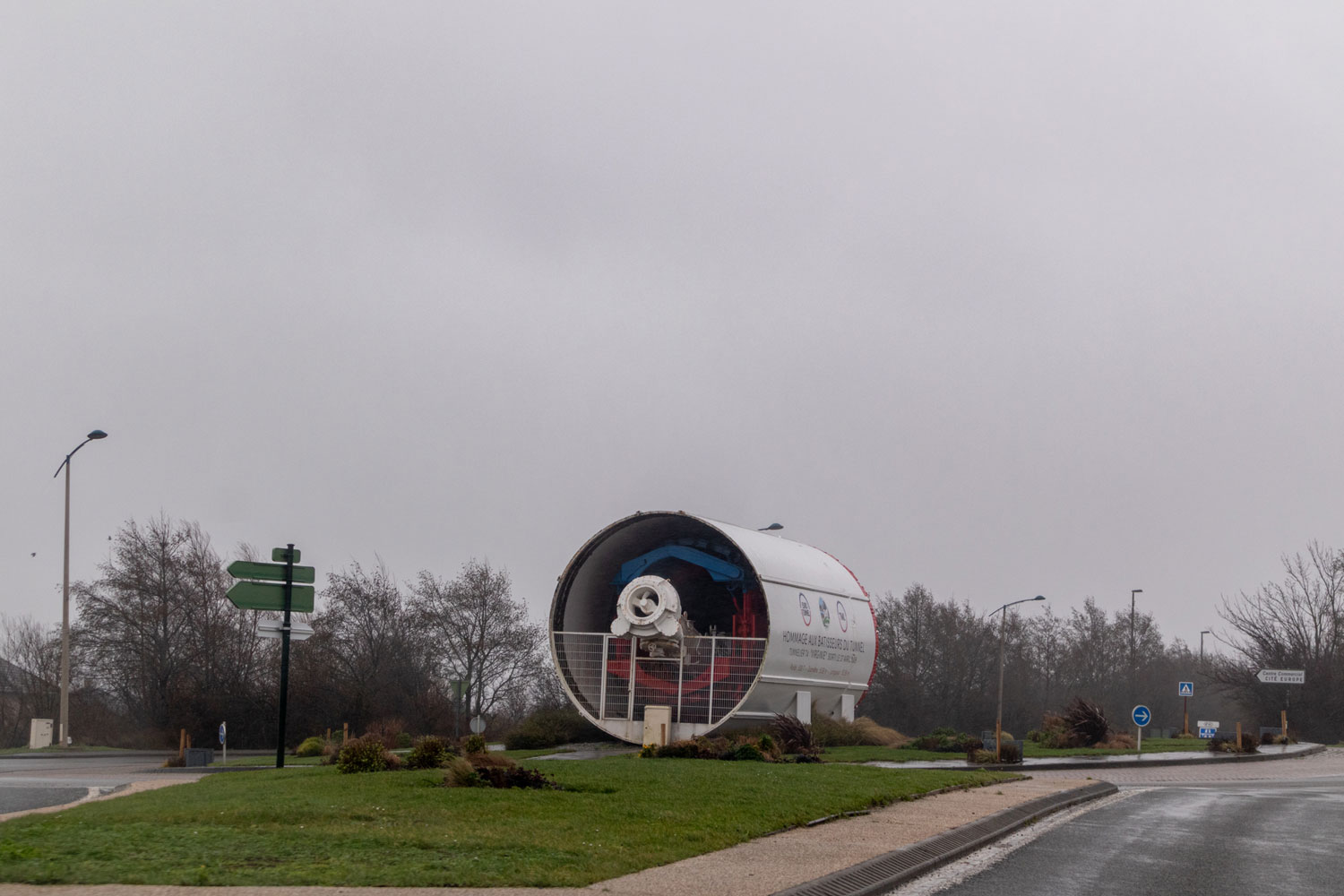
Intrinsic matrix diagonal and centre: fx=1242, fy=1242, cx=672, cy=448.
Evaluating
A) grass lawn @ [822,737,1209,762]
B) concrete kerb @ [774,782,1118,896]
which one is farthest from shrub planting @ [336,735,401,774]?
grass lawn @ [822,737,1209,762]

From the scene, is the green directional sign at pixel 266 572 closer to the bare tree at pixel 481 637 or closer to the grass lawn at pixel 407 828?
the grass lawn at pixel 407 828

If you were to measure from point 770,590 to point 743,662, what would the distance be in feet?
6.16

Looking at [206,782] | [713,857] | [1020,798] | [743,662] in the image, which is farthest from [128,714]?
[713,857]

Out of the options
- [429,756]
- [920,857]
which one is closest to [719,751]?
[429,756]

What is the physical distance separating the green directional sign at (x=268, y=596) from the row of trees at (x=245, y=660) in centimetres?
2187

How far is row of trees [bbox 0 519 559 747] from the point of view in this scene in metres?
42.6

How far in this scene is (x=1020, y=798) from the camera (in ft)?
55.1

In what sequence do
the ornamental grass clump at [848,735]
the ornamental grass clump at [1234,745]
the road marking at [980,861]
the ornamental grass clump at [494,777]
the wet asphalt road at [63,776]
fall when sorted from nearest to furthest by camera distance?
1. the road marking at [980,861]
2. the ornamental grass clump at [494,777]
3. the wet asphalt road at [63,776]
4. the ornamental grass clump at [848,735]
5. the ornamental grass clump at [1234,745]

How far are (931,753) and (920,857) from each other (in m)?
18.8

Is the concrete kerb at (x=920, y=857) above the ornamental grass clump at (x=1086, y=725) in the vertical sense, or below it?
above

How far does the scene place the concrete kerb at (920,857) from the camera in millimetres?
9250

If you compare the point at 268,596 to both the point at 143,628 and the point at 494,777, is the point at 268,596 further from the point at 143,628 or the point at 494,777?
the point at 143,628

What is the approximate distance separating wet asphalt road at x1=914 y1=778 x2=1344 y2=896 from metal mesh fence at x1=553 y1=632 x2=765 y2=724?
43.7 ft

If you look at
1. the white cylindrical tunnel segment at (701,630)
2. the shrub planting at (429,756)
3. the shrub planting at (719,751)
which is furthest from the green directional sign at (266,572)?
the white cylindrical tunnel segment at (701,630)
